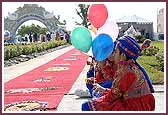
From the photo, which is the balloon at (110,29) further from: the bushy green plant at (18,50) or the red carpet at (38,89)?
the bushy green plant at (18,50)

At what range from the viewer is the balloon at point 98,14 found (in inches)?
154

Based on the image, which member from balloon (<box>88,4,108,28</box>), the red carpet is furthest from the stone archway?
balloon (<box>88,4,108,28</box>)

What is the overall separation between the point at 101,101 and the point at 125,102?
0.21m

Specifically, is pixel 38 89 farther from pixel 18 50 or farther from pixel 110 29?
pixel 18 50

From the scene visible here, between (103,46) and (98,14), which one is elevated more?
(98,14)

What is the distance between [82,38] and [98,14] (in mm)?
360

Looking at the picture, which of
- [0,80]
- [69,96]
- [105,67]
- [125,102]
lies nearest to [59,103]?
[69,96]

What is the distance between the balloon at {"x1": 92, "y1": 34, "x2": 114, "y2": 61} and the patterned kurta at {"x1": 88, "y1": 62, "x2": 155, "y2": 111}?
12.3 inches

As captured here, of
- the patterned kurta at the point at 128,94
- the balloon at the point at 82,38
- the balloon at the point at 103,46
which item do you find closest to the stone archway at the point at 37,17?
the balloon at the point at 82,38

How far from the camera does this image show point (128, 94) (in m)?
3.20

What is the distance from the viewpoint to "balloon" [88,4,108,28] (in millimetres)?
3918

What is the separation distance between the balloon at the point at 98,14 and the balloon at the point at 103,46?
41cm

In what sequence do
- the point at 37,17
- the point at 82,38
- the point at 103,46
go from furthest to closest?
the point at 37,17, the point at 82,38, the point at 103,46

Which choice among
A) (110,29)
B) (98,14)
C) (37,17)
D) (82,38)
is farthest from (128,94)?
(37,17)
